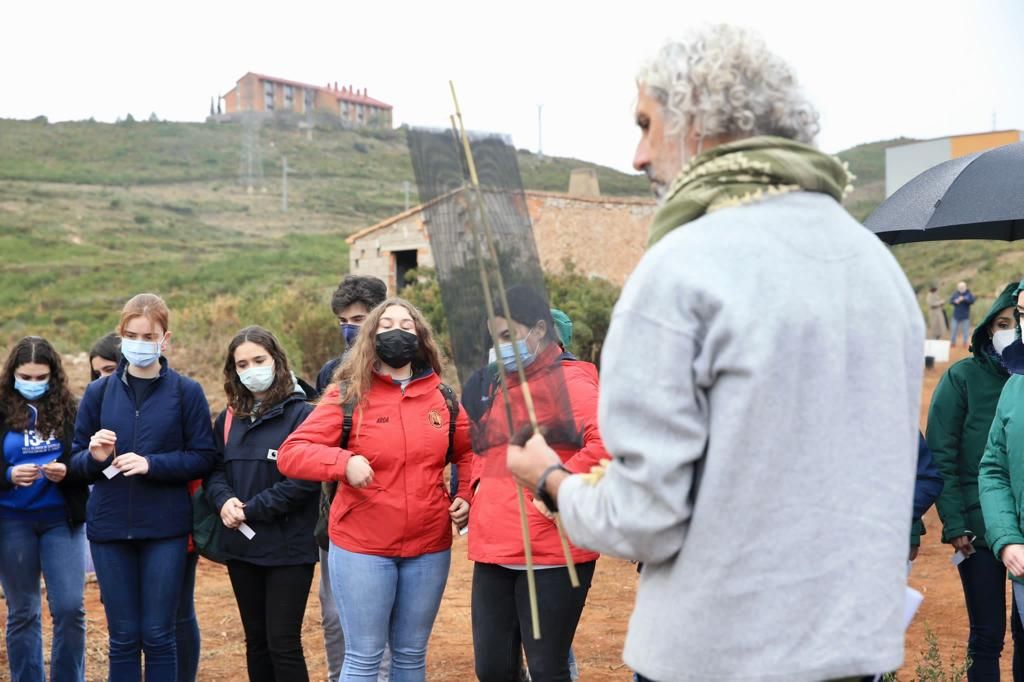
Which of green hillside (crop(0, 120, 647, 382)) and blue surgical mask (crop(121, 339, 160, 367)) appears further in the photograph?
green hillside (crop(0, 120, 647, 382))

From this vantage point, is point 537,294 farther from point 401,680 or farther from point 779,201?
point 401,680

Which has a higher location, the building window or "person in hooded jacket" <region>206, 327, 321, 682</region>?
the building window

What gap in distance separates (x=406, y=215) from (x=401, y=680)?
19566 mm

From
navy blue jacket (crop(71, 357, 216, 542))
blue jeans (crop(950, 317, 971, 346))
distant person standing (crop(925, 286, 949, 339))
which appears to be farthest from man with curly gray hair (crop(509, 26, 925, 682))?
distant person standing (crop(925, 286, 949, 339))

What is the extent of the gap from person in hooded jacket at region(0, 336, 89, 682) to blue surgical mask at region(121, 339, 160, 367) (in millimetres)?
719

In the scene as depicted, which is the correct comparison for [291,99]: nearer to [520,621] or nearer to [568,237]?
[568,237]

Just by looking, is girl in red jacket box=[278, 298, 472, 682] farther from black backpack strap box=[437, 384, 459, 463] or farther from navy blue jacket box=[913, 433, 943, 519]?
navy blue jacket box=[913, 433, 943, 519]

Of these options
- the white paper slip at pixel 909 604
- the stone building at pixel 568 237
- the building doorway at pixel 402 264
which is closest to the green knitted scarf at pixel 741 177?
the white paper slip at pixel 909 604

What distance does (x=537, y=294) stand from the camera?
2.69 metres

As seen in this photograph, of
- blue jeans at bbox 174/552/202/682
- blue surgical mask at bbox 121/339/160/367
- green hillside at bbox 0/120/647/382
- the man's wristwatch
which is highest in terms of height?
green hillside at bbox 0/120/647/382

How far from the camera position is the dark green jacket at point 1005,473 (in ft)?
13.5

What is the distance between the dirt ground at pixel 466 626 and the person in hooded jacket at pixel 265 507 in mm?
→ 2006

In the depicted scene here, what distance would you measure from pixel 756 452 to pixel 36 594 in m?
4.85

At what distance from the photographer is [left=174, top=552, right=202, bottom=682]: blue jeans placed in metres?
5.72
